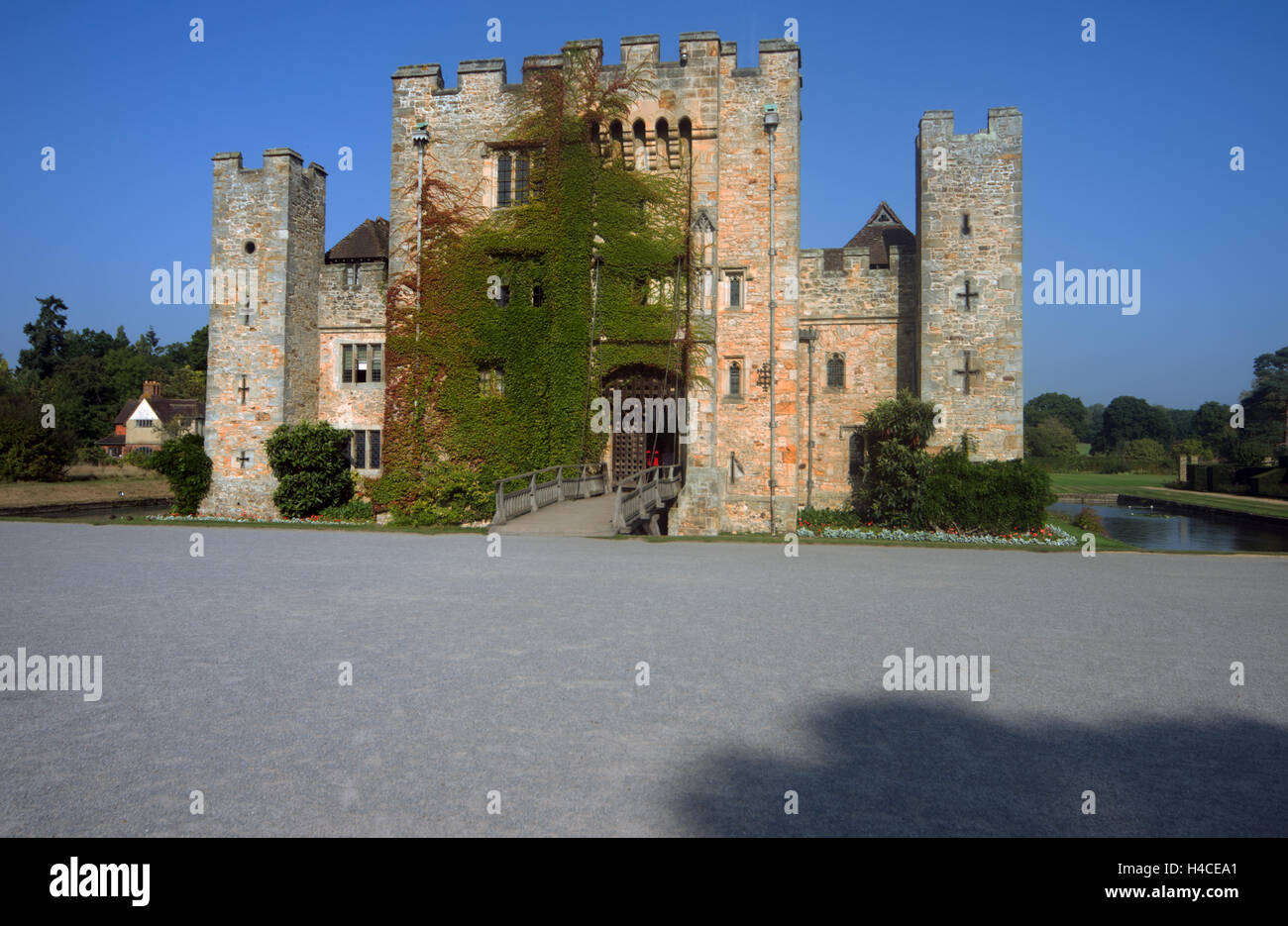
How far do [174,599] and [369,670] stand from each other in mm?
5315

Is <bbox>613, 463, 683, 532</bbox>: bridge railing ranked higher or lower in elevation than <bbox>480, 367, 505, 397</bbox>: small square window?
lower

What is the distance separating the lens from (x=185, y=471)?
27.9m

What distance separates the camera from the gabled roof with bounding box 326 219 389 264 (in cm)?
3170

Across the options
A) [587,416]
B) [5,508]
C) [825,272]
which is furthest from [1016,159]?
[5,508]

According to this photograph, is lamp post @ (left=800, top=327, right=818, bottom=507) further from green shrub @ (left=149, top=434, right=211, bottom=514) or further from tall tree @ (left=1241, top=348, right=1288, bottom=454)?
tall tree @ (left=1241, top=348, right=1288, bottom=454)

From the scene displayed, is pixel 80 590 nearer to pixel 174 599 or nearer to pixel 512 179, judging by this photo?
pixel 174 599

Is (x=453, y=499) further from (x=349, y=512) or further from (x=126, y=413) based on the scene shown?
(x=126, y=413)

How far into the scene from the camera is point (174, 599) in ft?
34.9

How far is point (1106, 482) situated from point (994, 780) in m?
76.6

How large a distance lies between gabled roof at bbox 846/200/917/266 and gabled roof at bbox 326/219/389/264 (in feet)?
65.2

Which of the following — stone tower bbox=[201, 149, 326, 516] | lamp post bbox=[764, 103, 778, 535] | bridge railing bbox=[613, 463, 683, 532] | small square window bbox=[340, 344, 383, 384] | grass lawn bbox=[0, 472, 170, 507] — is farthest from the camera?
grass lawn bbox=[0, 472, 170, 507]

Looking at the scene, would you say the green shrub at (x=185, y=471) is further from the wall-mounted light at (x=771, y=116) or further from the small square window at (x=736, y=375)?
the wall-mounted light at (x=771, y=116)

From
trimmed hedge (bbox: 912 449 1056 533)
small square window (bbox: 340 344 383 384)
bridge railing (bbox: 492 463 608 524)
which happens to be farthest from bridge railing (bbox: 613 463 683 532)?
small square window (bbox: 340 344 383 384)

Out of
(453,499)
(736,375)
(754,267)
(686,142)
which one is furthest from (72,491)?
(754,267)
